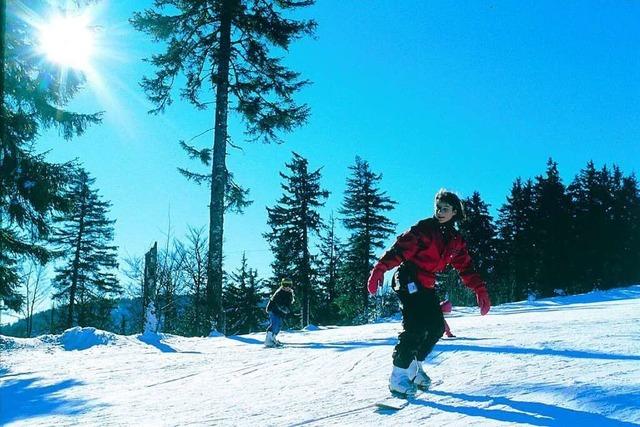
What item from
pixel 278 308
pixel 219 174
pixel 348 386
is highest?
pixel 219 174

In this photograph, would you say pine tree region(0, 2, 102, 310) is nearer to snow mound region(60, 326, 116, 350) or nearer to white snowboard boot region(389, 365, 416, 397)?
snow mound region(60, 326, 116, 350)

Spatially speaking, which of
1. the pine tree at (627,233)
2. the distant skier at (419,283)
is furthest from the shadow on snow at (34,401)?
the pine tree at (627,233)

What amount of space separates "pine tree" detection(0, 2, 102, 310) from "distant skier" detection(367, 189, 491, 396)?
30.0 feet

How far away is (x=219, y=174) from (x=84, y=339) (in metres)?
5.63

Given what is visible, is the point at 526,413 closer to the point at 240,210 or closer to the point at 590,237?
the point at 240,210

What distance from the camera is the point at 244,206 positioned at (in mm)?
14875

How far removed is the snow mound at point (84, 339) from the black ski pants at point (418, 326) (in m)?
7.59

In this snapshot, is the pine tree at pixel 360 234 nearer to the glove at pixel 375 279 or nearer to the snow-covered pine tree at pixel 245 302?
the snow-covered pine tree at pixel 245 302

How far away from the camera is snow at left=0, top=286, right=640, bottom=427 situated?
2740 mm

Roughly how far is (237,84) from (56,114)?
532 centimetres

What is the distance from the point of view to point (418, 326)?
348 cm

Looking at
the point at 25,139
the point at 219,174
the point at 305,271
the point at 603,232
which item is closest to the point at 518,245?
the point at 603,232

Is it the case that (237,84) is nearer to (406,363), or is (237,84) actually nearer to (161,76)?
(161,76)

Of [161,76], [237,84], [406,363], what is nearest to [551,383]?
[406,363]
